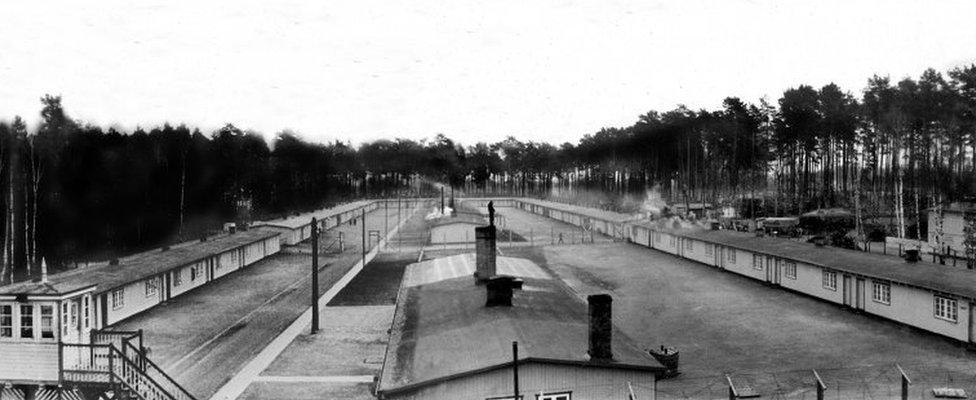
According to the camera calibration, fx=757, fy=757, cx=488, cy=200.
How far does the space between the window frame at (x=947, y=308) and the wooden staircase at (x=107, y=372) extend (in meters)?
26.0

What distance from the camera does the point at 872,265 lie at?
113 ft

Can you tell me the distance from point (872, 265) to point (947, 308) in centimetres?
660

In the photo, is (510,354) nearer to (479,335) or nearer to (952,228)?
(479,335)

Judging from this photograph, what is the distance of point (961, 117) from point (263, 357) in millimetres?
62213

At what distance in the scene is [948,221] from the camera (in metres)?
50.0

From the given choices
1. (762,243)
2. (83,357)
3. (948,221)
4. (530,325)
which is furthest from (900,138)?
(83,357)

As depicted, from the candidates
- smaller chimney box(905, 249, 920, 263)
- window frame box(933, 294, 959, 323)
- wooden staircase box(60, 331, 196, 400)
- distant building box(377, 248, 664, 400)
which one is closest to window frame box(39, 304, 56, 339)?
wooden staircase box(60, 331, 196, 400)

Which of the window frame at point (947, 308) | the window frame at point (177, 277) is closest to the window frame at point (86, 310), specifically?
the window frame at point (177, 277)

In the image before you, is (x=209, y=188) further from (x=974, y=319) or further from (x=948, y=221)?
(x=974, y=319)

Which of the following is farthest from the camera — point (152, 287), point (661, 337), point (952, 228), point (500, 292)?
point (952, 228)

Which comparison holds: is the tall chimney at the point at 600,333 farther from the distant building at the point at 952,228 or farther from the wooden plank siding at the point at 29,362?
the distant building at the point at 952,228

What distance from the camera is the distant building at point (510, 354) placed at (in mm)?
16688

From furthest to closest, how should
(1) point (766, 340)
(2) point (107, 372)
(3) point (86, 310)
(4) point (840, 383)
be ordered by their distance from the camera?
(1) point (766, 340)
(4) point (840, 383)
(3) point (86, 310)
(2) point (107, 372)

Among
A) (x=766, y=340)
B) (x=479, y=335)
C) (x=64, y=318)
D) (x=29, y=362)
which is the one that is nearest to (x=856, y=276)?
(x=766, y=340)
